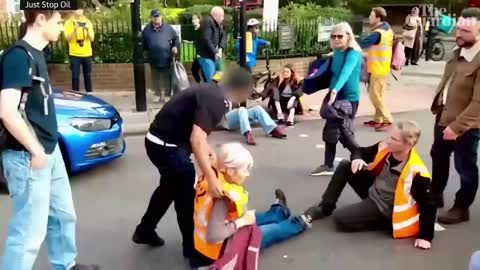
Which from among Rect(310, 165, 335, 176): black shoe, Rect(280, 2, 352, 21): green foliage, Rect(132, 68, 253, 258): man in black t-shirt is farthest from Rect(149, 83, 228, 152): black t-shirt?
Rect(280, 2, 352, 21): green foliage

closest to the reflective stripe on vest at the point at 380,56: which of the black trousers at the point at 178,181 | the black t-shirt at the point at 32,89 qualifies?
the black trousers at the point at 178,181

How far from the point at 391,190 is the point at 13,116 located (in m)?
2.86

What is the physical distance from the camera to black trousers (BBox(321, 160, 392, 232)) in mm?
5086

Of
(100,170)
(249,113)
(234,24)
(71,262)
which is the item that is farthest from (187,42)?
(71,262)

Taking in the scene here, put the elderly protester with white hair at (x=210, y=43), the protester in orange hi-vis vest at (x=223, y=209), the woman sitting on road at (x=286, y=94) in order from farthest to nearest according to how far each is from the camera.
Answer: the elderly protester with white hair at (x=210, y=43) → the woman sitting on road at (x=286, y=94) → the protester in orange hi-vis vest at (x=223, y=209)

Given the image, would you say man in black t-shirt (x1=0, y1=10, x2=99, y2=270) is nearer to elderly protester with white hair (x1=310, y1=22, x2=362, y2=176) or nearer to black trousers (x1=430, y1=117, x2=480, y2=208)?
black trousers (x1=430, y1=117, x2=480, y2=208)

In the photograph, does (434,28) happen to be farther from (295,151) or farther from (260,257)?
(260,257)

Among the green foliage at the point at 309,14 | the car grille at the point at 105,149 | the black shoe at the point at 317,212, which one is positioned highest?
the green foliage at the point at 309,14

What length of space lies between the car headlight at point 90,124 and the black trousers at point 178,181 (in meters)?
2.11

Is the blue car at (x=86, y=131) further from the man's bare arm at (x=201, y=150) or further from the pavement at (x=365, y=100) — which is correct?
the man's bare arm at (x=201, y=150)

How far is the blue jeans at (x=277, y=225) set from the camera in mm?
4799

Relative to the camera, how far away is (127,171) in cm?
698

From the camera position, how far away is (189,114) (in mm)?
4102

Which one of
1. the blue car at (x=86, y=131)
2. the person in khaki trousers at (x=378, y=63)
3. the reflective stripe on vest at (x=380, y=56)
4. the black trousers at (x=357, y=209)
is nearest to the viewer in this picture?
the black trousers at (x=357, y=209)
